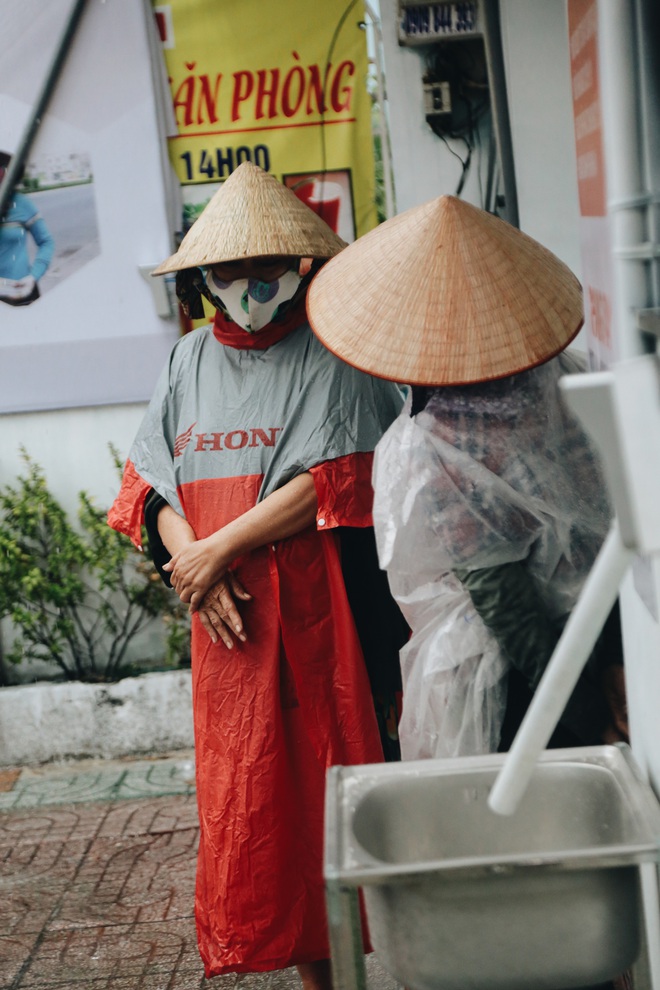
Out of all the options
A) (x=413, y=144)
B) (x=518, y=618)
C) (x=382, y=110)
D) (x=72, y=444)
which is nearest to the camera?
(x=518, y=618)

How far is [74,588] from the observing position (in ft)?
15.5

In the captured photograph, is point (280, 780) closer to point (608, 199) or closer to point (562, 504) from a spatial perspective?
point (562, 504)

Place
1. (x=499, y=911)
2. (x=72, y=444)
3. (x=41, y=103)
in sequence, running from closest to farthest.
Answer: (x=499, y=911) → (x=41, y=103) → (x=72, y=444)

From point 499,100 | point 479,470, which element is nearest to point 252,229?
point 479,470

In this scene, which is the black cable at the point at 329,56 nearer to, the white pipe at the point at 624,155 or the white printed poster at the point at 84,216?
the white printed poster at the point at 84,216

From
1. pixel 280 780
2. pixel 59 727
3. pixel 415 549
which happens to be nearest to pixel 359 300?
pixel 415 549

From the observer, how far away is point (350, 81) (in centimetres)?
449

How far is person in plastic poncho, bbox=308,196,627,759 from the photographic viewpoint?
210 cm

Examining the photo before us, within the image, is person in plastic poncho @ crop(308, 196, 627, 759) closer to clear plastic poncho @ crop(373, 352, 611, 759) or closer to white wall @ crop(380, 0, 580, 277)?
clear plastic poncho @ crop(373, 352, 611, 759)

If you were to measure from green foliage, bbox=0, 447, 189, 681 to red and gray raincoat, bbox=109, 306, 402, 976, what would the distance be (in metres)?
1.90

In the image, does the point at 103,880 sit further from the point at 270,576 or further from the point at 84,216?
the point at 84,216

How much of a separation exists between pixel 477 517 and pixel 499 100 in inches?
85.7

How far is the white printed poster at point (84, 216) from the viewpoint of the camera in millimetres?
4512

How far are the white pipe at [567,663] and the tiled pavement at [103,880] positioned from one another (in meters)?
2.06
